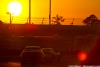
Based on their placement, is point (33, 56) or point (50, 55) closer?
point (33, 56)

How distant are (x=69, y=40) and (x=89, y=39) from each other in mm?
4436

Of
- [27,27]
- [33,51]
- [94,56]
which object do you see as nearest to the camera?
[94,56]

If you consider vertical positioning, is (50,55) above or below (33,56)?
below

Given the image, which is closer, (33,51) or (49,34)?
(33,51)

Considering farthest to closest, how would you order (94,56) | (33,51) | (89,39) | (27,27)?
(27,27) < (89,39) < (33,51) < (94,56)

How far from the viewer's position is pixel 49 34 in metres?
81.3

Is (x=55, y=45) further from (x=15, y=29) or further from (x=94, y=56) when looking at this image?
(x=94, y=56)

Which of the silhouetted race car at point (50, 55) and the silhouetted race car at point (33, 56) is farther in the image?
the silhouetted race car at point (50, 55)

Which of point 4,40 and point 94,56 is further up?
point 94,56

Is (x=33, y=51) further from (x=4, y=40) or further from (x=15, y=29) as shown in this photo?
(x=15, y=29)

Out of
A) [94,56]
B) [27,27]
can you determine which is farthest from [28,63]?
[27,27]

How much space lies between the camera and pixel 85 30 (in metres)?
81.9

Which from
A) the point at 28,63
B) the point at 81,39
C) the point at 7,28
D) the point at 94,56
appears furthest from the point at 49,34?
the point at 94,56

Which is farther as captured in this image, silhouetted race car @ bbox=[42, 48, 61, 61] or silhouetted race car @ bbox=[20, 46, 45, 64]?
silhouetted race car @ bbox=[42, 48, 61, 61]
